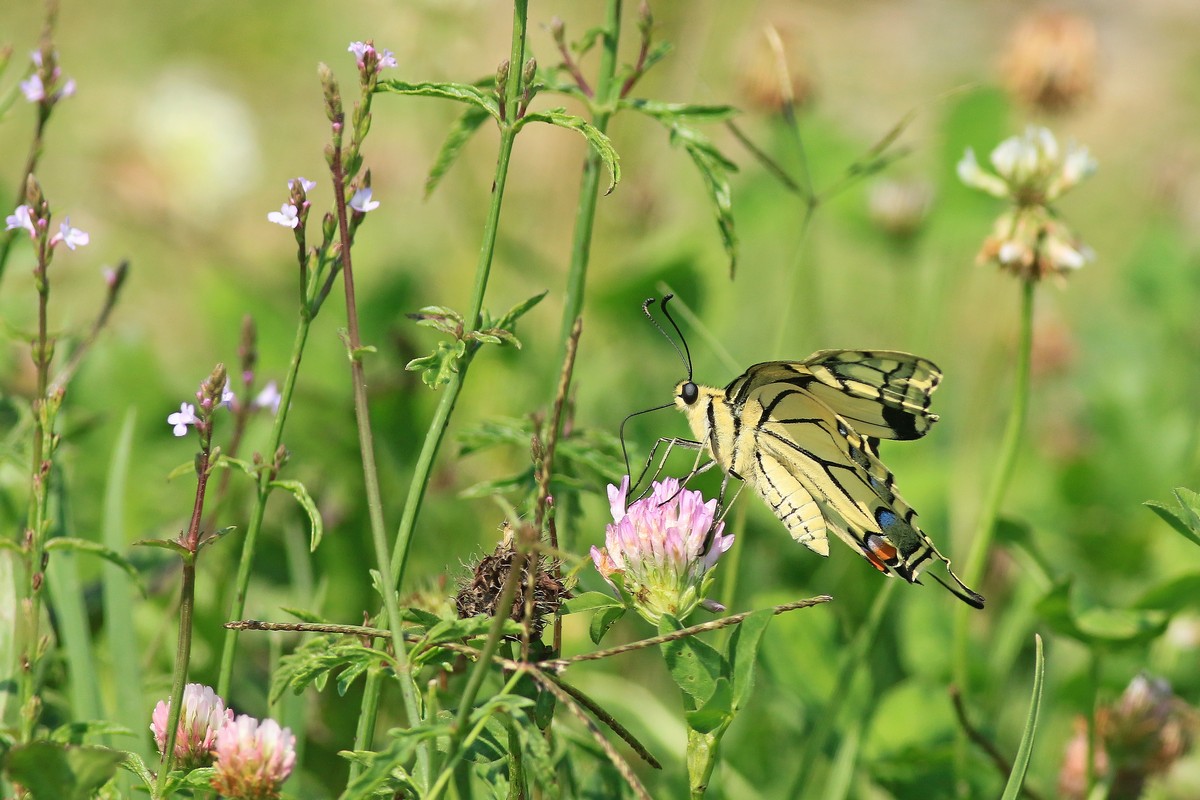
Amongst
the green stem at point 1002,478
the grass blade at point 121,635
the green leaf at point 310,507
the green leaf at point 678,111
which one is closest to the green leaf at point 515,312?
the green leaf at point 310,507

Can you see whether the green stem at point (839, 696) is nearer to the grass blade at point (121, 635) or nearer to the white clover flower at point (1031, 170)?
the white clover flower at point (1031, 170)

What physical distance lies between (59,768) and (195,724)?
7.9 inches

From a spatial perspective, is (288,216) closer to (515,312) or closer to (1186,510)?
(515,312)

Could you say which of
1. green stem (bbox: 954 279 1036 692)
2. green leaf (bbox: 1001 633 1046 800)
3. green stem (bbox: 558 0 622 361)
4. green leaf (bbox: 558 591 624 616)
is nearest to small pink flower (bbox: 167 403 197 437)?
green leaf (bbox: 558 591 624 616)

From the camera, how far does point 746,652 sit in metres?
1.20

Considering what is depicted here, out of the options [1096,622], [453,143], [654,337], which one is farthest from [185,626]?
[654,337]

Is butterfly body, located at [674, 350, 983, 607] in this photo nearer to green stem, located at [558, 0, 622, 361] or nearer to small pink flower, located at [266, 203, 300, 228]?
green stem, located at [558, 0, 622, 361]

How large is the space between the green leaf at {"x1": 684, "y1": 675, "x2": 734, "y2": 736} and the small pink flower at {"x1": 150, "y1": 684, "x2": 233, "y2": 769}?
460mm

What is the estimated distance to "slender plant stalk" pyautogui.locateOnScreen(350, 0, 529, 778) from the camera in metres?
1.19

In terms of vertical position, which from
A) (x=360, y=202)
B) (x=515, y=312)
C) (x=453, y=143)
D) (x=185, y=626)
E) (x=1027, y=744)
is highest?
(x=453, y=143)

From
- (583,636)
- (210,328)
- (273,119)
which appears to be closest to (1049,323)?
(583,636)

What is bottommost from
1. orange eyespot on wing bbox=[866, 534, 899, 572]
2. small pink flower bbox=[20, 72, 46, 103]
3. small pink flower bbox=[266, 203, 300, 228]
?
orange eyespot on wing bbox=[866, 534, 899, 572]

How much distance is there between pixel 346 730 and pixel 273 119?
449cm

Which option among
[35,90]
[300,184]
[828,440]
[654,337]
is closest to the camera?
[300,184]
